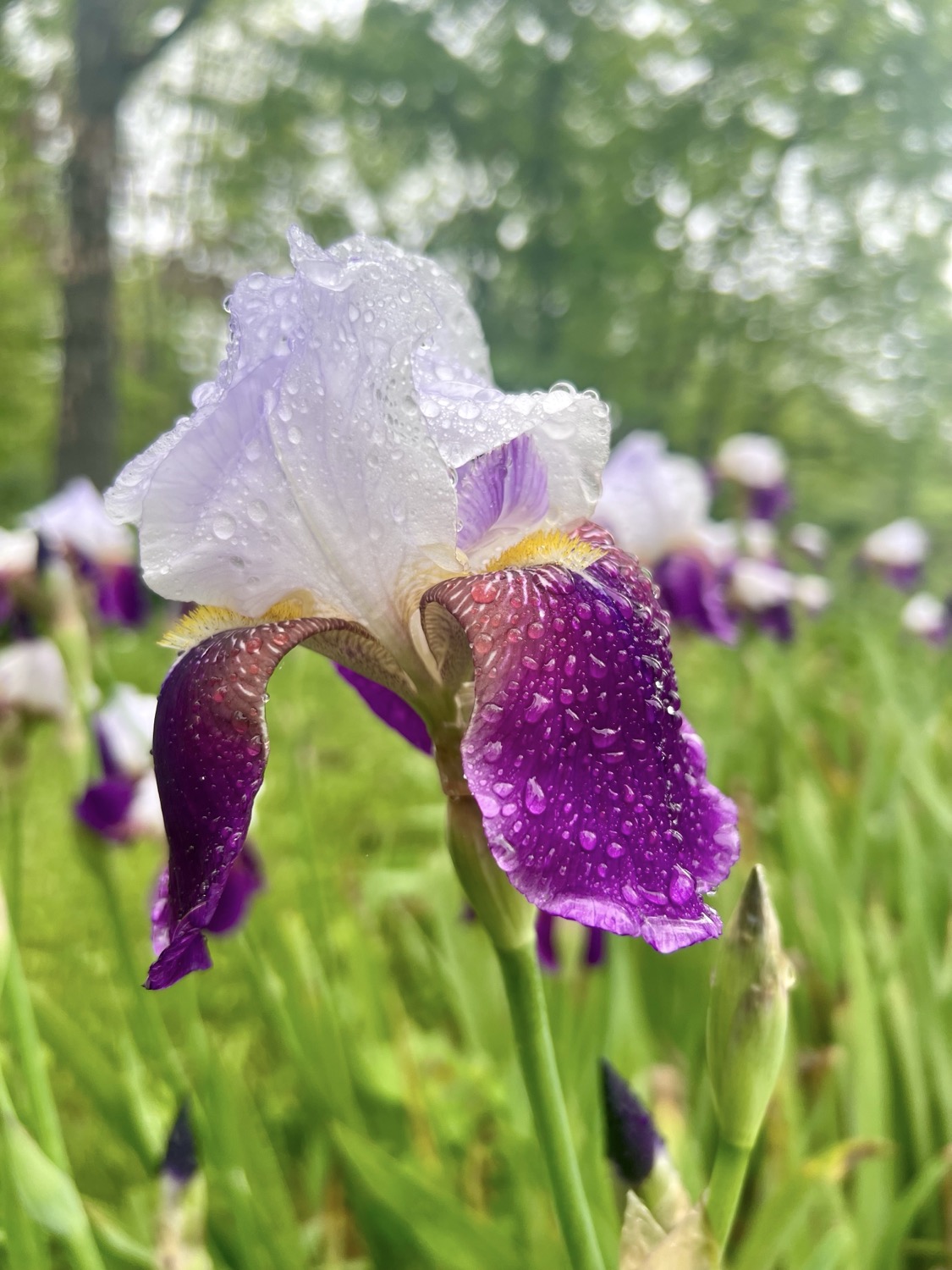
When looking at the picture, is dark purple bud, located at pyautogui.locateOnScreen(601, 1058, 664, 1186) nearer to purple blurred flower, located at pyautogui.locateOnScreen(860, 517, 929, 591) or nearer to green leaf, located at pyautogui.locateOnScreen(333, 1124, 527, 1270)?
green leaf, located at pyautogui.locateOnScreen(333, 1124, 527, 1270)

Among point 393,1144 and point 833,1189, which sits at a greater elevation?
point 833,1189

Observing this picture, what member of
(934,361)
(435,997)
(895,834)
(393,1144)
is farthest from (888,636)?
(934,361)

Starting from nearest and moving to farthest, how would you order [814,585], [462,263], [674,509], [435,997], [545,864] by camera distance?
1. [545,864]
2. [435,997]
3. [674,509]
4. [814,585]
5. [462,263]

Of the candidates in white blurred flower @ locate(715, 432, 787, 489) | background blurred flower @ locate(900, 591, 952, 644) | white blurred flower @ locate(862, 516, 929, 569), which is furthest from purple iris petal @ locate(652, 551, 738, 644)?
white blurred flower @ locate(862, 516, 929, 569)

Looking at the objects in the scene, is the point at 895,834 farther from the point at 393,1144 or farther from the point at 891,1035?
the point at 393,1144

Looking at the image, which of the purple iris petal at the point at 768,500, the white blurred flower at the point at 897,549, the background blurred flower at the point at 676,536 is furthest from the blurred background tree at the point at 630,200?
the background blurred flower at the point at 676,536

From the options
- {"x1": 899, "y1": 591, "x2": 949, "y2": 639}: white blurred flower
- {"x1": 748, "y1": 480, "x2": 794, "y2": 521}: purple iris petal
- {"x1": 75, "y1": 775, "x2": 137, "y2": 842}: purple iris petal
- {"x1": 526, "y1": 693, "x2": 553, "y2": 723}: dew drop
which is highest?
{"x1": 526, "y1": 693, "x2": 553, "y2": 723}: dew drop
